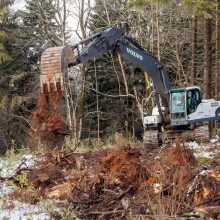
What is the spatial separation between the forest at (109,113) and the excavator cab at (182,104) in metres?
1.15

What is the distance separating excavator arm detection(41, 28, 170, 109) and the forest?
50 centimetres

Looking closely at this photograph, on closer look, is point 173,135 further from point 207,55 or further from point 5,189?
point 5,189

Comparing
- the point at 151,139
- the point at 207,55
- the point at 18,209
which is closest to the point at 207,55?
the point at 207,55

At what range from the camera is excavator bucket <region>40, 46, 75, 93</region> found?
29.5 feet

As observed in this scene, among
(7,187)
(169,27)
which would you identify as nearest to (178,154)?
(7,187)

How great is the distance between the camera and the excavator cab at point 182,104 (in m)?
13.3

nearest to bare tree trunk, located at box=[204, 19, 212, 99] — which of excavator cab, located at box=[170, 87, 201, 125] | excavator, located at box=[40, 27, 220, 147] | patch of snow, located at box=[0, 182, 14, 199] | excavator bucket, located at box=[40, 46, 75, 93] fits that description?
excavator, located at box=[40, 27, 220, 147]

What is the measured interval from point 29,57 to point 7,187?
21.2m

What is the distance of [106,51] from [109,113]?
15.4 m

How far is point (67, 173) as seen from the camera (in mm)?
7766

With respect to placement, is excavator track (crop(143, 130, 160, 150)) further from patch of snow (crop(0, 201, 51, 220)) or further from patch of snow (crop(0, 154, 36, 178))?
patch of snow (crop(0, 201, 51, 220))

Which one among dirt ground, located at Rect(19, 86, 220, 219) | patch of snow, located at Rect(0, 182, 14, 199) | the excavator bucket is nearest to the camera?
dirt ground, located at Rect(19, 86, 220, 219)

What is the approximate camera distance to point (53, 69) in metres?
9.11

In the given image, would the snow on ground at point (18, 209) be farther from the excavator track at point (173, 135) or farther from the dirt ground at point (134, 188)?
the excavator track at point (173, 135)
